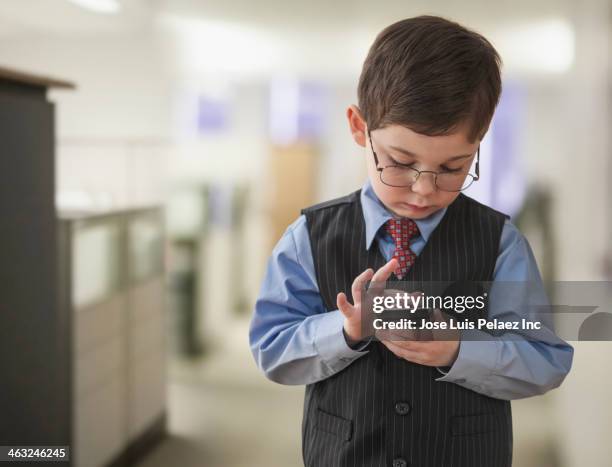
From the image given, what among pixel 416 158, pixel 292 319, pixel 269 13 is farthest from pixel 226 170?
pixel 416 158

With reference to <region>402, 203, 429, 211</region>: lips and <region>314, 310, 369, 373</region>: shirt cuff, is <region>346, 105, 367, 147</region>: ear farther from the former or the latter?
<region>314, 310, 369, 373</region>: shirt cuff

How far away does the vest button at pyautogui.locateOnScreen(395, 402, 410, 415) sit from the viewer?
0.88 metres

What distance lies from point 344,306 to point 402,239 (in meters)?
0.16

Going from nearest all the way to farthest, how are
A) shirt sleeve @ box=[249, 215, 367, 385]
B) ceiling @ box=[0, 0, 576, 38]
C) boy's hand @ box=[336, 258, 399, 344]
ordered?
boy's hand @ box=[336, 258, 399, 344] → shirt sleeve @ box=[249, 215, 367, 385] → ceiling @ box=[0, 0, 576, 38]

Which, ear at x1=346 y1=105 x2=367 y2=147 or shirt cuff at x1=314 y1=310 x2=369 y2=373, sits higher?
ear at x1=346 y1=105 x2=367 y2=147

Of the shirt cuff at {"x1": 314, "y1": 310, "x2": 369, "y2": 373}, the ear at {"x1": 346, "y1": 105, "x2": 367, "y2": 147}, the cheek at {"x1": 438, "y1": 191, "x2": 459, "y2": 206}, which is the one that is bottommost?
the shirt cuff at {"x1": 314, "y1": 310, "x2": 369, "y2": 373}

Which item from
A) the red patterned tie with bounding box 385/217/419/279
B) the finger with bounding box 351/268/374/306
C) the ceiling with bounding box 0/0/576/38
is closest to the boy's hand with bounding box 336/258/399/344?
the finger with bounding box 351/268/374/306

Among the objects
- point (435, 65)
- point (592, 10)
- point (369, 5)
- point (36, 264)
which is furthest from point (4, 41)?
point (592, 10)

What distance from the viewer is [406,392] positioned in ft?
2.90

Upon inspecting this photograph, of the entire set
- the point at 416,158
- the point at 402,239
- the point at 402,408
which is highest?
the point at 416,158

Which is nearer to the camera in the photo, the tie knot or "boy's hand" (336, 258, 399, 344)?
"boy's hand" (336, 258, 399, 344)

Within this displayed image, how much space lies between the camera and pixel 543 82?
1867mm

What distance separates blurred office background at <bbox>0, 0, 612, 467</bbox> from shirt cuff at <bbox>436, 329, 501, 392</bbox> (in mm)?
872

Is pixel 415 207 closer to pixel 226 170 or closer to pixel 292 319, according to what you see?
pixel 292 319
